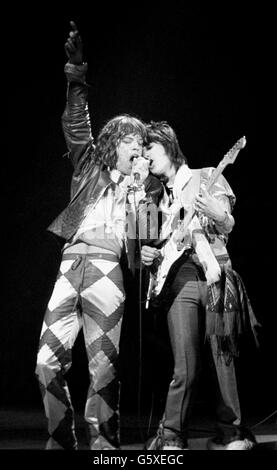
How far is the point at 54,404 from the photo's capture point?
2.77 metres

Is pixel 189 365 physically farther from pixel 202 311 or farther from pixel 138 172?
pixel 138 172

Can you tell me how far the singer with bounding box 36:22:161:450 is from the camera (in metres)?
2.79

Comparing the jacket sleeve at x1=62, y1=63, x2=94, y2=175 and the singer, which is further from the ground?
the jacket sleeve at x1=62, y1=63, x2=94, y2=175

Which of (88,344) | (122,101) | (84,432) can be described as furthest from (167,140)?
(84,432)

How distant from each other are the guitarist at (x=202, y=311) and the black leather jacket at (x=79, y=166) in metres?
0.24

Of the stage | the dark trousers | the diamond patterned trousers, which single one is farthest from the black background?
the diamond patterned trousers

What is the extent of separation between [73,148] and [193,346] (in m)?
1.02

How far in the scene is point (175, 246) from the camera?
10.2 feet

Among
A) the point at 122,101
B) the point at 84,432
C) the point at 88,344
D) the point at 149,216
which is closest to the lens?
the point at 88,344

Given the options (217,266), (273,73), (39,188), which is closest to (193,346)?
(217,266)

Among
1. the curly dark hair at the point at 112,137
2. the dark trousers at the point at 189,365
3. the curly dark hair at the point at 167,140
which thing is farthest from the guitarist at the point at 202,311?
the curly dark hair at the point at 112,137

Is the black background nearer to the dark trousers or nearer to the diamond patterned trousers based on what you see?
the dark trousers

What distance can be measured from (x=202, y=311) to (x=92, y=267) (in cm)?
56
